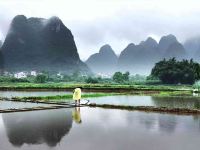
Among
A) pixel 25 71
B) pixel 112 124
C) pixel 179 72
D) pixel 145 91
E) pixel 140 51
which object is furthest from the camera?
pixel 140 51

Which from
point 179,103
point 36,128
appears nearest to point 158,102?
point 179,103

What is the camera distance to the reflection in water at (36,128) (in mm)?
9789

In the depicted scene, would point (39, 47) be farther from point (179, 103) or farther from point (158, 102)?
point (179, 103)

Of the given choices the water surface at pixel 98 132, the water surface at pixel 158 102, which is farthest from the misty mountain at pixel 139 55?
the water surface at pixel 98 132

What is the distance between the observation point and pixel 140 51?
18088 cm

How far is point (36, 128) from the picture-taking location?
1170 centimetres

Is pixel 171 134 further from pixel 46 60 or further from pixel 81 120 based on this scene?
pixel 46 60

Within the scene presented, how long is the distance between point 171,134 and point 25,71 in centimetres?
11187

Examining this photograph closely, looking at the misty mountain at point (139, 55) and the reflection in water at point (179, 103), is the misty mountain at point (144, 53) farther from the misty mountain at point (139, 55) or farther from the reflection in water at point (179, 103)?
the reflection in water at point (179, 103)

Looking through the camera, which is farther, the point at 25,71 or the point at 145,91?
the point at 25,71

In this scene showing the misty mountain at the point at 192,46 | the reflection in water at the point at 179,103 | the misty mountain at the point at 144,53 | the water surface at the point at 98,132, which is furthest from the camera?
the misty mountain at the point at 192,46

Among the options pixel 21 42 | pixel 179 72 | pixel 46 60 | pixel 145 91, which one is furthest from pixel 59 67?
pixel 145 91

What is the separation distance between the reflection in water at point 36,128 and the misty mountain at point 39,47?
106 metres

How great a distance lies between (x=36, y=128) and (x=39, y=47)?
11847cm
